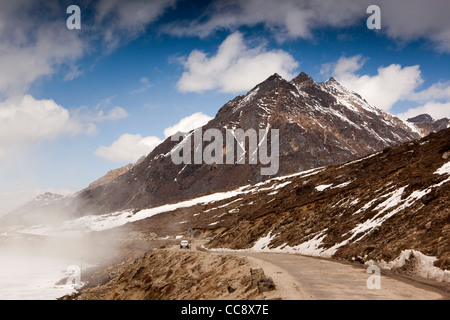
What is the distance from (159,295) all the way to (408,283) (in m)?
15.2

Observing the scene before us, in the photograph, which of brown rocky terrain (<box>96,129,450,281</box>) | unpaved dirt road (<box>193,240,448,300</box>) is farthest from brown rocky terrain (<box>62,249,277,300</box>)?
brown rocky terrain (<box>96,129,450,281</box>)

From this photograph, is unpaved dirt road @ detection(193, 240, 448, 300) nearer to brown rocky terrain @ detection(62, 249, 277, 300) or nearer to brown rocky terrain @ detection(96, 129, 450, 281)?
brown rocky terrain @ detection(62, 249, 277, 300)

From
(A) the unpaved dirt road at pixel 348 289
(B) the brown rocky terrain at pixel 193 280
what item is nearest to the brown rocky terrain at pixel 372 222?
(A) the unpaved dirt road at pixel 348 289

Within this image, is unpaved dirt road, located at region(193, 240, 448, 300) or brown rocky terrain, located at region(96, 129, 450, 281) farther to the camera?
brown rocky terrain, located at region(96, 129, 450, 281)

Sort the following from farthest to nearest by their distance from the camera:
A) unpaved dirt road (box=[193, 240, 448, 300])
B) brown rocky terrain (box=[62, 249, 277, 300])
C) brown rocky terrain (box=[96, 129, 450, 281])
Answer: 1. brown rocky terrain (box=[96, 129, 450, 281])
2. brown rocky terrain (box=[62, 249, 277, 300])
3. unpaved dirt road (box=[193, 240, 448, 300])

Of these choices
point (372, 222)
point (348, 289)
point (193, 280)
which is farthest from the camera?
point (372, 222)

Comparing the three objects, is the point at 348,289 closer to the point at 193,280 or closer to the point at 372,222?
the point at 193,280

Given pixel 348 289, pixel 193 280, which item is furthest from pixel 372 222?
pixel 348 289

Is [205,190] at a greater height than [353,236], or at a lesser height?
greater

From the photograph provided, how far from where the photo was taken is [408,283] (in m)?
14.0
